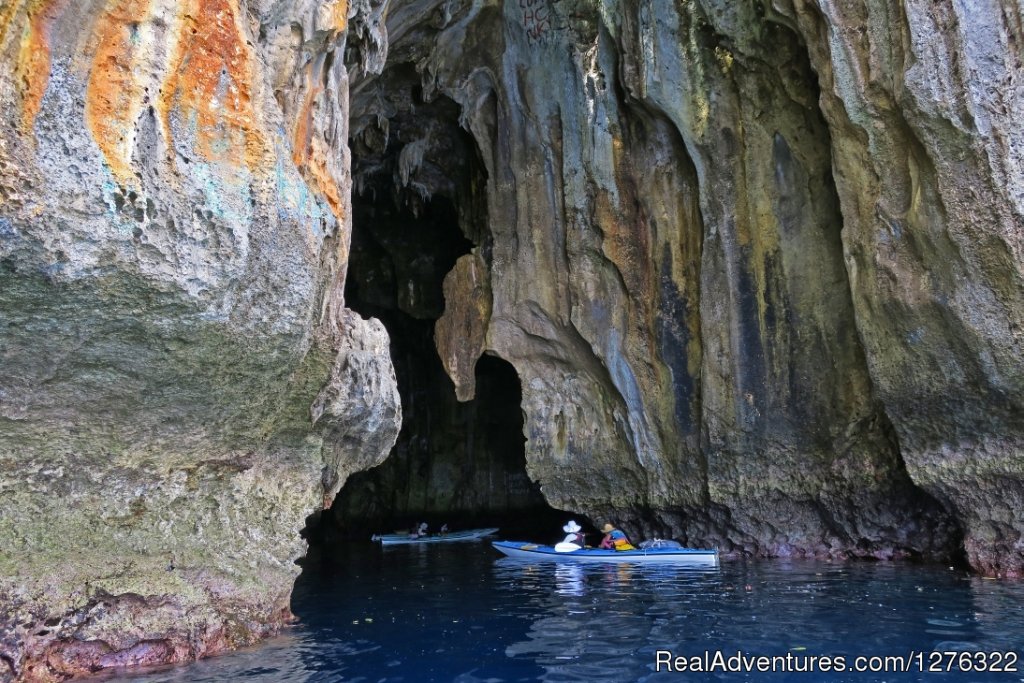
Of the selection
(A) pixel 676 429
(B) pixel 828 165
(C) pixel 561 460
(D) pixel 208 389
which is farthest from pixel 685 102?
(D) pixel 208 389

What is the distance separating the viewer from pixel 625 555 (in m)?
15.0

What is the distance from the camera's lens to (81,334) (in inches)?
261

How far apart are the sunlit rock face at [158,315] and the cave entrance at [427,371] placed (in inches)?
407

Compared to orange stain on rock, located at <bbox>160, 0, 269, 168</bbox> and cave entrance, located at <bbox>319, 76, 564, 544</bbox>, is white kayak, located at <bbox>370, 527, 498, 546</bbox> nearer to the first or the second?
cave entrance, located at <bbox>319, 76, 564, 544</bbox>

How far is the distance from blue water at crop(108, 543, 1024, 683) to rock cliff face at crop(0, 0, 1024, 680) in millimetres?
1096

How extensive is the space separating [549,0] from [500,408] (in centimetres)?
1448

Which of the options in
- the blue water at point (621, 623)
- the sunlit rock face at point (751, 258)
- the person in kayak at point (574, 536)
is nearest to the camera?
the blue water at point (621, 623)

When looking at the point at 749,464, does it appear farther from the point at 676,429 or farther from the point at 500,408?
the point at 500,408

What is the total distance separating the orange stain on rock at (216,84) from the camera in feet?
22.0

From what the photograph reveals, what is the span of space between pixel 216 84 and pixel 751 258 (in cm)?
1032

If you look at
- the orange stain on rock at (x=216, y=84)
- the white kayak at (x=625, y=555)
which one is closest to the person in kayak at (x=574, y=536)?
the white kayak at (x=625, y=555)

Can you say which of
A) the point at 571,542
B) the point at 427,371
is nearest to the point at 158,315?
the point at 571,542

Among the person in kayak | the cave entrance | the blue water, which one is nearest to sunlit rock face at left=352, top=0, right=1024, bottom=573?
the cave entrance

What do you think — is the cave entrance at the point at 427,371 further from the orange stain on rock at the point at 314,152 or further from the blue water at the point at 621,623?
the orange stain on rock at the point at 314,152
